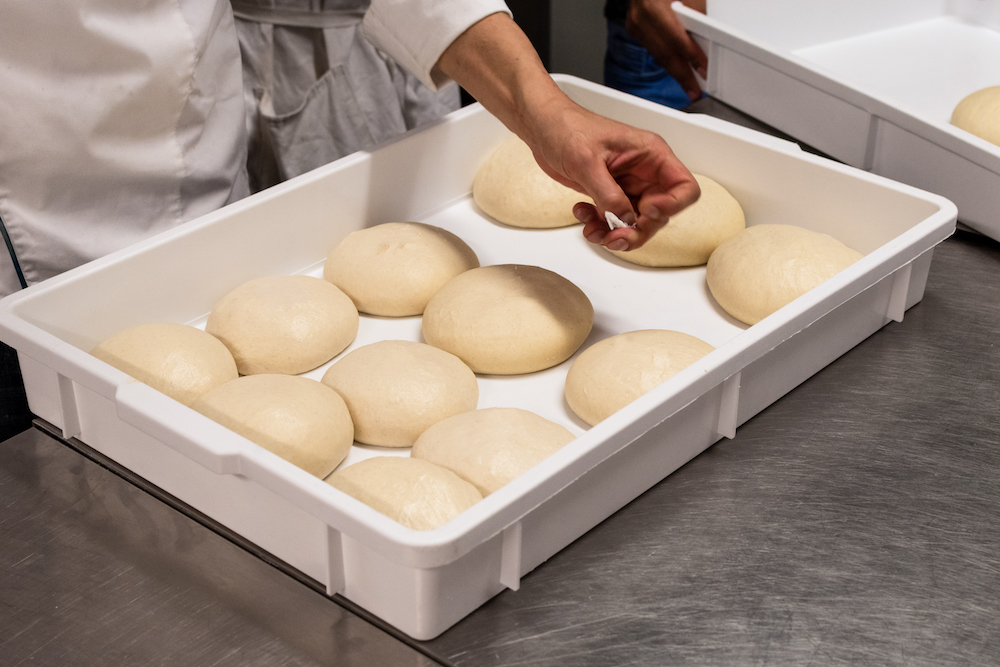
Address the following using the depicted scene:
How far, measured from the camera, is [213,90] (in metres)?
1.34

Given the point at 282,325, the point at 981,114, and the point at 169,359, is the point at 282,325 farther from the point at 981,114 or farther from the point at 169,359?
the point at 981,114

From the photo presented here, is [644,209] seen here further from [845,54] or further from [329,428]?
[845,54]

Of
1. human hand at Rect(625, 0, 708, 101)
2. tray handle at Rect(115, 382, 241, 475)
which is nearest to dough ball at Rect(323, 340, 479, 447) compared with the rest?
tray handle at Rect(115, 382, 241, 475)

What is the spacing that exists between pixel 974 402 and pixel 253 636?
83 centimetres

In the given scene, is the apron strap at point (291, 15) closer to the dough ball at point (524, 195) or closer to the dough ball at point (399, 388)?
the dough ball at point (524, 195)

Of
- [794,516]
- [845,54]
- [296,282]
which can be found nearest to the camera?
[794,516]

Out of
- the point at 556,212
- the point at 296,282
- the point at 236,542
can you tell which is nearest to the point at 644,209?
the point at 556,212

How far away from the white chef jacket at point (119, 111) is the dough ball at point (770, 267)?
469 mm

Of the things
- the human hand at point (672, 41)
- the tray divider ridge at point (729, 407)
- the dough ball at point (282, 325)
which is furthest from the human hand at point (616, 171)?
the human hand at point (672, 41)

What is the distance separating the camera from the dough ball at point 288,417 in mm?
1000

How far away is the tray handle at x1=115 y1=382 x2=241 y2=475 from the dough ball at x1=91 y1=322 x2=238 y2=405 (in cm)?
16

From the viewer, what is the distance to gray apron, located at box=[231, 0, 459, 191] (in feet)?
5.17

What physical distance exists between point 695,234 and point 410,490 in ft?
2.13

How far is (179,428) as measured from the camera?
88cm
